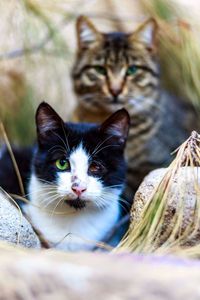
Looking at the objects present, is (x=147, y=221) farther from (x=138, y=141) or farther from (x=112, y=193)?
(x=138, y=141)

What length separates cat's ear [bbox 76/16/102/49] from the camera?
2.07 metres

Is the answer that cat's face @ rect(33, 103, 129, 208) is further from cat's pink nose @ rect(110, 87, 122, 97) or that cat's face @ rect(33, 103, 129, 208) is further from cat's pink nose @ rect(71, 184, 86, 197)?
cat's pink nose @ rect(110, 87, 122, 97)

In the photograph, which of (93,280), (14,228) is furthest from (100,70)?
(93,280)

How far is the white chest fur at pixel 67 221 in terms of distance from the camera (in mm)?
1485

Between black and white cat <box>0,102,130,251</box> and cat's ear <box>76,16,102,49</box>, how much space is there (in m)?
0.66

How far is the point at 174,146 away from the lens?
216 cm

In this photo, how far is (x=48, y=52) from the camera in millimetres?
2080

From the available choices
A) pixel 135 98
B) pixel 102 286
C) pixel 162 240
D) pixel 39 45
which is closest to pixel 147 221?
pixel 162 240

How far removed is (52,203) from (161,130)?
816 millimetres

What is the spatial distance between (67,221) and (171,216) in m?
0.35

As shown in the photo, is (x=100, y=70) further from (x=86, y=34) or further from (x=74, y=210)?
(x=74, y=210)

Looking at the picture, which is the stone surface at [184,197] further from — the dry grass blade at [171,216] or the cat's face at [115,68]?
the cat's face at [115,68]

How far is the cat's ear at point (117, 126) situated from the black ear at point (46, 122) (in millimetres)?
120

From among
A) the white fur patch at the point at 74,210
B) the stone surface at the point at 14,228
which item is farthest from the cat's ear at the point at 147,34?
the stone surface at the point at 14,228
